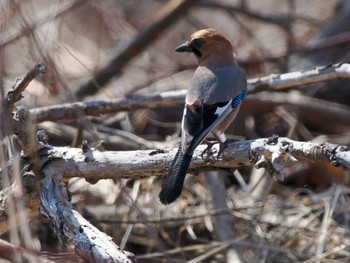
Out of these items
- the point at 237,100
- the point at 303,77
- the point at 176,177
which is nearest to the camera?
the point at 176,177

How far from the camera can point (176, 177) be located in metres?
3.51

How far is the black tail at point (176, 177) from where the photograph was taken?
3.52 m

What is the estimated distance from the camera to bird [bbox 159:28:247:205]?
11.7 feet

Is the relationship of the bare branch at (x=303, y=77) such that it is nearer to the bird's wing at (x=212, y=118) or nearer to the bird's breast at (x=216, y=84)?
the bird's breast at (x=216, y=84)

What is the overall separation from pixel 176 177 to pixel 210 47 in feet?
5.18

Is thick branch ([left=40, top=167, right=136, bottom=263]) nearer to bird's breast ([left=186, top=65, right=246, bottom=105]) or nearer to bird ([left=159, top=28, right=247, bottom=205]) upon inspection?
bird ([left=159, top=28, right=247, bottom=205])

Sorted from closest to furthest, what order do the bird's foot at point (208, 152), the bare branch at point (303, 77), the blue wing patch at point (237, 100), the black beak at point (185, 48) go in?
the bird's foot at point (208, 152) < the blue wing patch at point (237, 100) < the bare branch at point (303, 77) < the black beak at point (185, 48)

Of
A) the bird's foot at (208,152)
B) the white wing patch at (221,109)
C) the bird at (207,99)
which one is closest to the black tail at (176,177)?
the bird at (207,99)

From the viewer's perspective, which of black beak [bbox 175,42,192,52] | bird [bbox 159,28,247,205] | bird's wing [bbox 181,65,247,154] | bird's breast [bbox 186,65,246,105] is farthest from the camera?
black beak [bbox 175,42,192,52]

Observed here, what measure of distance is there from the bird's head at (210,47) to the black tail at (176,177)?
4.60ft

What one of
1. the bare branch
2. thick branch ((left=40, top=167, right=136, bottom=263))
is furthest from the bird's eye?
thick branch ((left=40, top=167, right=136, bottom=263))

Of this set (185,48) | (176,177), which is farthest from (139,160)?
(185,48)

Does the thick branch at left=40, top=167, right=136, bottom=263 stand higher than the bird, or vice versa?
the bird

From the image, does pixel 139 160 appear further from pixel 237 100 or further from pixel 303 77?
pixel 303 77
